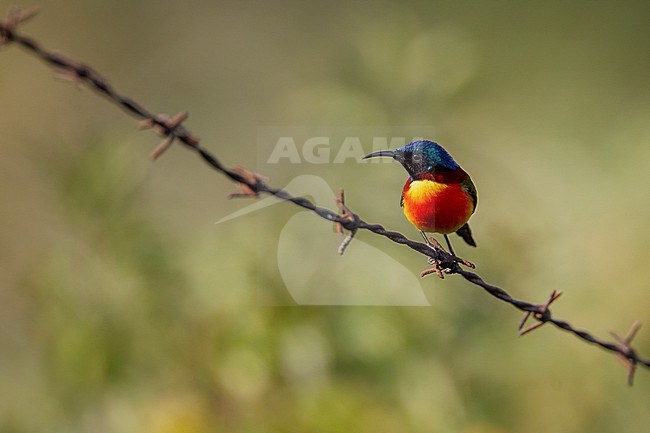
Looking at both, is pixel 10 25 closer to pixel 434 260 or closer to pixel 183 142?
pixel 183 142

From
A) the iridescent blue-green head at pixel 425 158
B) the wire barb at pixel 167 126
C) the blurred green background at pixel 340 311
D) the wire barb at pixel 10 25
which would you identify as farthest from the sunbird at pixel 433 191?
→ the blurred green background at pixel 340 311

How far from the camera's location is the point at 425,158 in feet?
4.94

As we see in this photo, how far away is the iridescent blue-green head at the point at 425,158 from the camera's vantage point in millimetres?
1498

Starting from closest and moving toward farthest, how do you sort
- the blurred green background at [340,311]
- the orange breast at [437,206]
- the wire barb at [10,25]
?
the wire barb at [10,25] → the orange breast at [437,206] → the blurred green background at [340,311]

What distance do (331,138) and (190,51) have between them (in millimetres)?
4549

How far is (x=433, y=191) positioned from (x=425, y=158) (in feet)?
0.23

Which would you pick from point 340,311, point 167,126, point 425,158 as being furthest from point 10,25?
point 340,311

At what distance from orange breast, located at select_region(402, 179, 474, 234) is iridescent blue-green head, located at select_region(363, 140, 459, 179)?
0.09 feet

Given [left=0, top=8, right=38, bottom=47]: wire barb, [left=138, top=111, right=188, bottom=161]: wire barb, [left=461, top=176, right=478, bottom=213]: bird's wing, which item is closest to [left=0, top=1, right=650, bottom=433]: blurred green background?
[left=461, top=176, right=478, bottom=213]: bird's wing

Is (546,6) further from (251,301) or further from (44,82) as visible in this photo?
(251,301)

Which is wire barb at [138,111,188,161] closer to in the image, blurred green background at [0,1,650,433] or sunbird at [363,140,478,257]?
sunbird at [363,140,478,257]

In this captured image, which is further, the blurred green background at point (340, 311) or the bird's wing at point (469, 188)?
the blurred green background at point (340, 311)

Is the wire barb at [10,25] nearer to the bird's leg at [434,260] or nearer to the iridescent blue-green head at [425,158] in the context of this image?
the iridescent blue-green head at [425,158]

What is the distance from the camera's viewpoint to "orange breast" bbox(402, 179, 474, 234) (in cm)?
144
